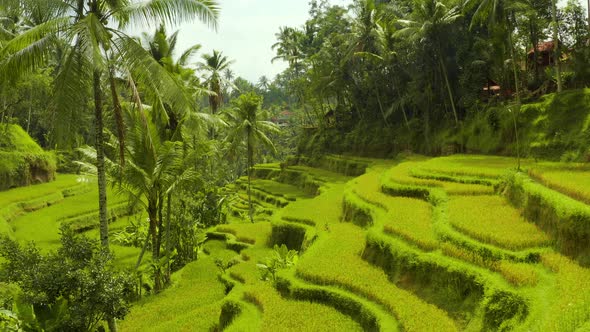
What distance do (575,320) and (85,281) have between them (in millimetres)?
8587

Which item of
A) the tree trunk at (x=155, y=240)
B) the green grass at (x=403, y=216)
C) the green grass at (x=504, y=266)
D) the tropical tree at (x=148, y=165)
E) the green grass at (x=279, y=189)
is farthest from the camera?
the green grass at (x=279, y=189)

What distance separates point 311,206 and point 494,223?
10.7m

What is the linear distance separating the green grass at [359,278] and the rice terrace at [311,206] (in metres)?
0.06

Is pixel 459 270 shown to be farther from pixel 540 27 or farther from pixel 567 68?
pixel 540 27

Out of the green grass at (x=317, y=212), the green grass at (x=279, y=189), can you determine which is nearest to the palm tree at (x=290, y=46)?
the green grass at (x=279, y=189)

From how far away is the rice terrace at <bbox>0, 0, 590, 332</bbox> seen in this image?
29.5 feet

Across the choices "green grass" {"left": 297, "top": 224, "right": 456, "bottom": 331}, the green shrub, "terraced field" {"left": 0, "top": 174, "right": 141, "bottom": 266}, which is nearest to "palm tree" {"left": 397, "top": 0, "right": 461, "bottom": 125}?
"green grass" {"left": 297, "top": 224, "right": 456, "bottom": 331}

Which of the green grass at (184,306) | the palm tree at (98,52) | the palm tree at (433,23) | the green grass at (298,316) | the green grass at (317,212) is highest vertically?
the palm tree at (433,23)

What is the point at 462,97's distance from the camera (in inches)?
1107

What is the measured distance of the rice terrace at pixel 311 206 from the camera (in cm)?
898

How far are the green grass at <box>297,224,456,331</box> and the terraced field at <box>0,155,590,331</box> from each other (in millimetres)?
30

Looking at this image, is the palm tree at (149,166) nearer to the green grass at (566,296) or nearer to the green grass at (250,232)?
the green grass at (250,232)

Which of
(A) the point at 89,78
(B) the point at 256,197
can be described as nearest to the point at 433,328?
(A) the point at 89,78

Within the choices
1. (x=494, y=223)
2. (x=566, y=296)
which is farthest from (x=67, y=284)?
(x=494, y=223)
